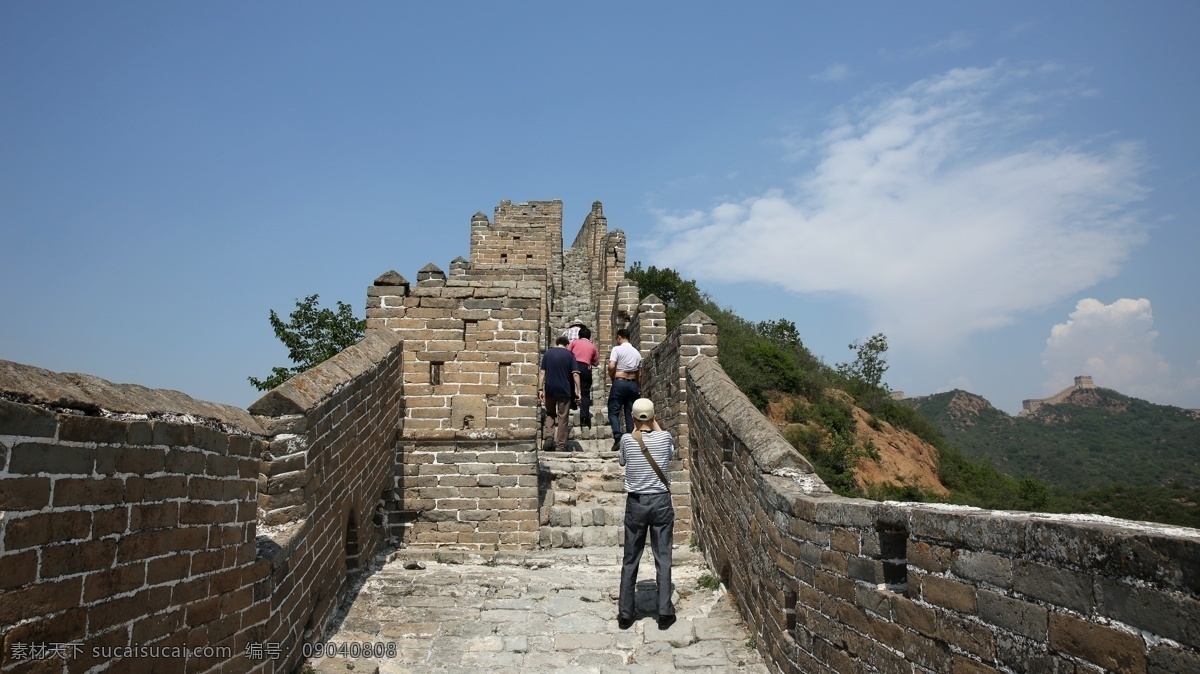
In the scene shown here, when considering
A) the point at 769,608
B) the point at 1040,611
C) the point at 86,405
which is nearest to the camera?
the point at 1040,611

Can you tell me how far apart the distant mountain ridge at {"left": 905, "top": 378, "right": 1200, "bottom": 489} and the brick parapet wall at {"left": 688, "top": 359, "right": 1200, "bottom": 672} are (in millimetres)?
36713

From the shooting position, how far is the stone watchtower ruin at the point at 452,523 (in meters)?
2.52

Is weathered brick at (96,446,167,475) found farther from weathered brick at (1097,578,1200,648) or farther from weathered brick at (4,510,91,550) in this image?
weathered brick at (1097,578,1200,648)

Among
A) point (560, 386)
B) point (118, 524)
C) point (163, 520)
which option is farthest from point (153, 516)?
point (560, 386)

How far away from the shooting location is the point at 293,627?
4844mm

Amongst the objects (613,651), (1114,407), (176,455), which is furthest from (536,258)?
(1114,407)

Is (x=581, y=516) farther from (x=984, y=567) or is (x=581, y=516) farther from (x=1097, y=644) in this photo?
(x=1097, y=644)

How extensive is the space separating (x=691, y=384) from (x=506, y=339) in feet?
7.17

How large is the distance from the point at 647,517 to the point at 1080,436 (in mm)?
64312

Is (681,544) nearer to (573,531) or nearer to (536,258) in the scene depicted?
(573,531)

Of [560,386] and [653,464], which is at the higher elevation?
[560,386]

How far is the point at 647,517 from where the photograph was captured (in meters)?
5.99

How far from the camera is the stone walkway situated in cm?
538

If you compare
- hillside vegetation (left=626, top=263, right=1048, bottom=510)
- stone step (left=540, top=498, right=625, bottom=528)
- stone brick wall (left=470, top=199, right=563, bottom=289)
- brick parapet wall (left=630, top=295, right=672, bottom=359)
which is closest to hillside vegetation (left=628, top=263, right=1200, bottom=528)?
hillside vegetation (left=626, top=263, right=1048, bottom=510)
